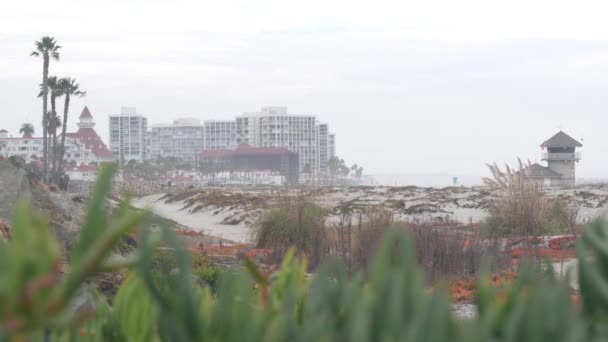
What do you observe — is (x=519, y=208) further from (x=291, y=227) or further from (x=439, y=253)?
(x=439, y=253)

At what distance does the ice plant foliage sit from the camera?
1.27 m

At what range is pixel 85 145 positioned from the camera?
158750mm

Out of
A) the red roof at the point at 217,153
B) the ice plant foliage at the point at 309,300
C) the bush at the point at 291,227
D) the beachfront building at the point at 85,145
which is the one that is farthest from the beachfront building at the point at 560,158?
the red roof at the point at 217,153

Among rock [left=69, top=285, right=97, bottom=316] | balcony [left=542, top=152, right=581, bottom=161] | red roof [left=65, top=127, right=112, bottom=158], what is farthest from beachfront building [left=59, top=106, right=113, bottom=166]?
rock [left=69, top=285, right=97, bottom=316]

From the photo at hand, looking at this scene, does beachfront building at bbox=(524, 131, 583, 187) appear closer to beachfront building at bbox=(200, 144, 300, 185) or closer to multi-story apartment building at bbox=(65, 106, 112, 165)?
multi-story apartment building at bbox=(65, 106, 112, 165)

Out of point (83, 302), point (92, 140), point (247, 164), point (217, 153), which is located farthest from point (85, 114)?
point (83, 302)

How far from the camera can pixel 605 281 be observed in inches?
67.8

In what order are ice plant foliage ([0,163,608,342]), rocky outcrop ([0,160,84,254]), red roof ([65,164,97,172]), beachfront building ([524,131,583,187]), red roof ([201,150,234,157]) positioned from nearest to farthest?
ice plant foliage ([0,163,608,342]) < rocky outcrop ([0,160,84,254]) < beachfront building ([524,131,583,187]) < red roof ([65,164,97,172]) < red roof ([201,150,234,157])

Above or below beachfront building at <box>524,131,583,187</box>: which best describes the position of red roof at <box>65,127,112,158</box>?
above

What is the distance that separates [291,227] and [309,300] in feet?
42.7

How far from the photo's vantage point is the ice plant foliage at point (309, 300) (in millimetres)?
1271

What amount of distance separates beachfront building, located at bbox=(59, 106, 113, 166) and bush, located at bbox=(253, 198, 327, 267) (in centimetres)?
12710

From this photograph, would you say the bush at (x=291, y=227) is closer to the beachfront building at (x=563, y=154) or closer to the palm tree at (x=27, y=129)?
the beachfront building at (x=563, y=154)

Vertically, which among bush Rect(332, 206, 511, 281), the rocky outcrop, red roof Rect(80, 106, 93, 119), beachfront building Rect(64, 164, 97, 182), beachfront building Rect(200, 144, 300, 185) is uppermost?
red roof Rect(80, 106, 93, 119)
